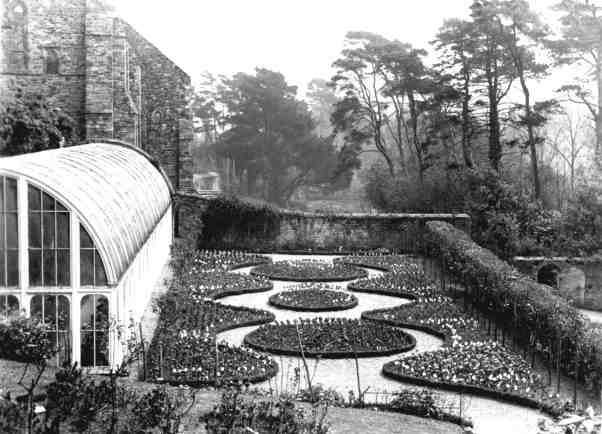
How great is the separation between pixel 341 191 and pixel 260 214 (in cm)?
2881

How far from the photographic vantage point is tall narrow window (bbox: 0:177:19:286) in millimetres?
12812

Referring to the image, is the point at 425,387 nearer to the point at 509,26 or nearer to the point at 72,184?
the point at 72,184

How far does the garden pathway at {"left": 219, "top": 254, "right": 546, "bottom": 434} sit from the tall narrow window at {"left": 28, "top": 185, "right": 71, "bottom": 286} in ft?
12.8

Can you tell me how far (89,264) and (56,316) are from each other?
100 cm

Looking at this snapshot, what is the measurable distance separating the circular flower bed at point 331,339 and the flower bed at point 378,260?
8.41m

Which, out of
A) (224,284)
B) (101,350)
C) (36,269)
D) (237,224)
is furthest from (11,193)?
(237,224)

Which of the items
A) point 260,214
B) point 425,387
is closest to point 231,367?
point 425,387

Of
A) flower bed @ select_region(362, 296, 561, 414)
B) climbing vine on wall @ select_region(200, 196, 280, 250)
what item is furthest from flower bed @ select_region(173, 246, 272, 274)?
flower bed @ select_region(362, 296, 561, 414)

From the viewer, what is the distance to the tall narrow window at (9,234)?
12812 mm

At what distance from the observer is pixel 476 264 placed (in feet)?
65.4

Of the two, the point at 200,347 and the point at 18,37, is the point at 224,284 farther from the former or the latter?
the point at 18,37

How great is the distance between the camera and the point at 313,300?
21.0m

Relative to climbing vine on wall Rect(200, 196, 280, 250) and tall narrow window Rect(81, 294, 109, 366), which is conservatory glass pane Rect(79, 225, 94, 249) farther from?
climbing vine on wall Rect(200, 196, 280, 250)

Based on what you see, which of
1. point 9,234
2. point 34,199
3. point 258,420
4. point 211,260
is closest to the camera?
point 258,420
